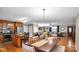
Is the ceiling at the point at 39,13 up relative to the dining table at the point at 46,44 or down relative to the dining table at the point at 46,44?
up

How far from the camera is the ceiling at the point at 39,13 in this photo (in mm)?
2309

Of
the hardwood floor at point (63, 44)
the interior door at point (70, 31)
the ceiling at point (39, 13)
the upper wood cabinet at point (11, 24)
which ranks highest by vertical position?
the ceiling at point (39, 13)

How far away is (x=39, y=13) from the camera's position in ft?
7.72

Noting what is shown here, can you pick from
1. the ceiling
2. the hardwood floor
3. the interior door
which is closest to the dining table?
the hardwood floor

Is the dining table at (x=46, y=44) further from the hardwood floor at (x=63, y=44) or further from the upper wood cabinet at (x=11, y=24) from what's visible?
the upper wood cabinet at (x=11, y=24)

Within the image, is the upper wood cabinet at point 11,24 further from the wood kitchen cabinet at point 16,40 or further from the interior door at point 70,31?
the interior door at point 70,31

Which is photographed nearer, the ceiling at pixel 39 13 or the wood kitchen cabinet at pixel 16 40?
the ceiling at pixel 39 13

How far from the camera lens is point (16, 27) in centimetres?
245

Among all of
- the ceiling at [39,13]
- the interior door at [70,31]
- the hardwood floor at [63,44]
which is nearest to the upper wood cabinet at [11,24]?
the ceiling at [39,13]

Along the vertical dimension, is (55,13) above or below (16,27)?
above
